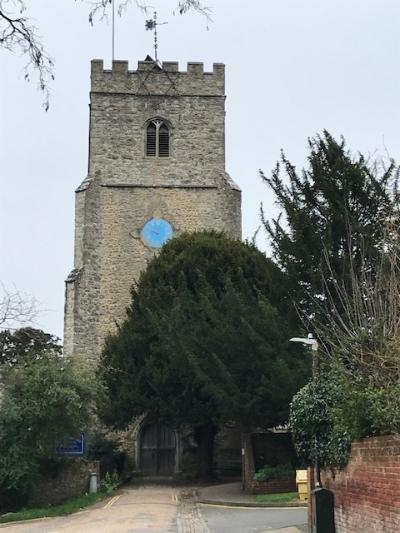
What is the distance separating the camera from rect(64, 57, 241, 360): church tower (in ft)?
113

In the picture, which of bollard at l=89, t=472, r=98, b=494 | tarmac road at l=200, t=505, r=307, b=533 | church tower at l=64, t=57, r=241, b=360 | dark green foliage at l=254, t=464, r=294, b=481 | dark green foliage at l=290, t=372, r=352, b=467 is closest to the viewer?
dark green foliage at l=290, t=372, r=352, b=467

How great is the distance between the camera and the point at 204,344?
75.9 ft

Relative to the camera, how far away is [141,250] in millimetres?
35281

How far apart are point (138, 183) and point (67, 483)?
16536mm

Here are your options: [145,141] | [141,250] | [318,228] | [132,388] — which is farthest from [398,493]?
[145,141]

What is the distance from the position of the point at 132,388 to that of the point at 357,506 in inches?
686

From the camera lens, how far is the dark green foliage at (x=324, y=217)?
19438 millimetres

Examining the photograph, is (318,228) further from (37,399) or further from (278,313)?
(37,399)

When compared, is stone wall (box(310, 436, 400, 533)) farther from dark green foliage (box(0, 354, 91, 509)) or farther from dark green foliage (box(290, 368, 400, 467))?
dark green foliage (box(0, 354, 91, 509))

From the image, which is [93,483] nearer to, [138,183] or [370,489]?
[370,489]

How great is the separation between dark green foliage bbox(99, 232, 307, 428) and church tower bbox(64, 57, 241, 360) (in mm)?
4016

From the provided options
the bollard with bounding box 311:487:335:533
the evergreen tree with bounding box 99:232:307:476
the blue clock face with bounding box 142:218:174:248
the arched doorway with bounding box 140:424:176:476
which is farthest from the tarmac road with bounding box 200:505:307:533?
the blue clock face with bounding box 142:218:174:248

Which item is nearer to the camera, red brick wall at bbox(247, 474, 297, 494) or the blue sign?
red brick wall at bbox(247, 474, 297, 494)

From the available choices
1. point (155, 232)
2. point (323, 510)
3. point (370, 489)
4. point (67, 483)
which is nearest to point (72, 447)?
point (67, 483)
